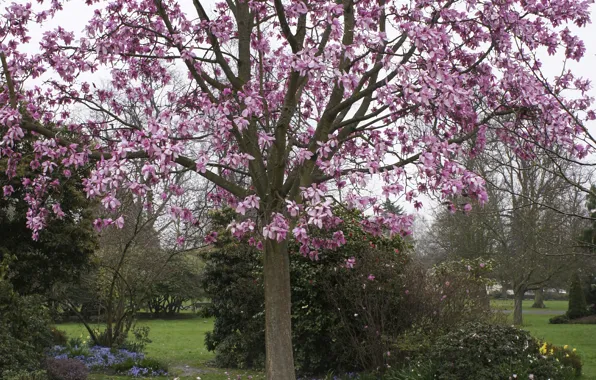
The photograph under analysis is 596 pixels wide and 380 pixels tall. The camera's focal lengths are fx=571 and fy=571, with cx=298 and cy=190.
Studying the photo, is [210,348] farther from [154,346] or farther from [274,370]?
[274,370]

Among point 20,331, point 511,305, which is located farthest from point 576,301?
point 20,331

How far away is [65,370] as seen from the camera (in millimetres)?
7688

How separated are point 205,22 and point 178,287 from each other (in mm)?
21461

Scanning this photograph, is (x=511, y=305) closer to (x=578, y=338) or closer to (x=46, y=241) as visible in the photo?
(x=578, y=338)

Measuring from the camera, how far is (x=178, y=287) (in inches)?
1036

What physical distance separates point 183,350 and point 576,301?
18.0 meters

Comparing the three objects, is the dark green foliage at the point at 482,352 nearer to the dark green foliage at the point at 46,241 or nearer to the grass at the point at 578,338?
the grass at the point at 578,338

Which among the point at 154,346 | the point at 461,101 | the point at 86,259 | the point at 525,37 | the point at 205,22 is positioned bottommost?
the point at 154,346

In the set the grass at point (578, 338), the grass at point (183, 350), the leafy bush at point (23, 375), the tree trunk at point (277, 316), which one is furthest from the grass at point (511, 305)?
the leafy bush at point (23, 375)

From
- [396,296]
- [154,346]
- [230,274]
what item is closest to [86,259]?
[230,274]

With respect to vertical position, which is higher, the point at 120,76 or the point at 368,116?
the point at 120,76

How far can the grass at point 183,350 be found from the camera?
34.2ft

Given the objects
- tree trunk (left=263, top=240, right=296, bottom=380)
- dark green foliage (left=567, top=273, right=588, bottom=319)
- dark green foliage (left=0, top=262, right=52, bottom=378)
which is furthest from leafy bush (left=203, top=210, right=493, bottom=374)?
dark green foliage (left=567, top=273, right=588, bottom=319)

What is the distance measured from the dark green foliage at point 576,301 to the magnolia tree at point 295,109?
20862 mm
